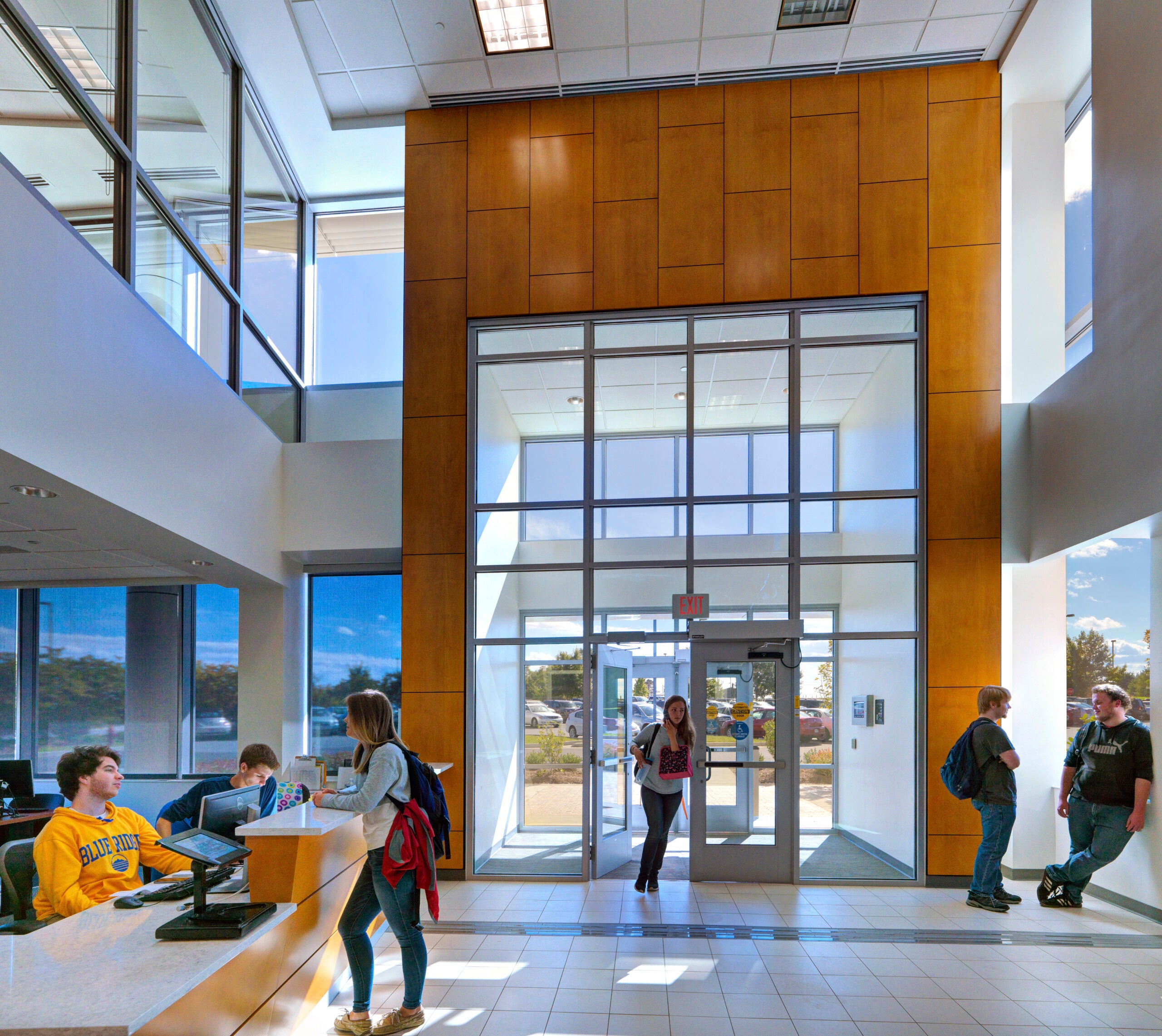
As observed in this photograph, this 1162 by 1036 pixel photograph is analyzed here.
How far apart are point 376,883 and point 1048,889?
185 inches

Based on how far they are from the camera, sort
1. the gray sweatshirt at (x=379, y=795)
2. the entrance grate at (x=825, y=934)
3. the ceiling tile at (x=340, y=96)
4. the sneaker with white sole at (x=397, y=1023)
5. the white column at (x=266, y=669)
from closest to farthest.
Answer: the gray sweatshirt at (x=379, y=795), the sneaker with white sole at (x=397, y=1023), the entrance grate at (x=825, y=934), the ceiling tile at (x=340, y=96), the white column at (x=266, y=669)

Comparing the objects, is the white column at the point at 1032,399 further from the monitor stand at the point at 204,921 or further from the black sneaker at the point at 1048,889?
the monitor stand at the point at 204,921

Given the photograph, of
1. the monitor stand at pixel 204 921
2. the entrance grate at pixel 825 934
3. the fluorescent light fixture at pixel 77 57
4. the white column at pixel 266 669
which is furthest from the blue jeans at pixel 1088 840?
the fluorescent light fixture at pixel 77 57

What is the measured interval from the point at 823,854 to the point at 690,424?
3.52 metres

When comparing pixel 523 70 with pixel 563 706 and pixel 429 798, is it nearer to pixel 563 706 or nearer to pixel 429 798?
pixel 563 706

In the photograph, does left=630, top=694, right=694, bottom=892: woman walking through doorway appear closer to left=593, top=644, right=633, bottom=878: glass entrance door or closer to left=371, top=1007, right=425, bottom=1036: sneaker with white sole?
left=593, top=644, right=633, bottom=878: glass entrance door

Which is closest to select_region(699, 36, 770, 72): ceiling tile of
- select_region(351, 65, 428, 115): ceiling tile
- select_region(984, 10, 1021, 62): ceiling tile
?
select_region(984, 10, 1021, 62): ceiling tile

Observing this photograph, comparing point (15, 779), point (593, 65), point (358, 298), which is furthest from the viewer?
point (358, 298)

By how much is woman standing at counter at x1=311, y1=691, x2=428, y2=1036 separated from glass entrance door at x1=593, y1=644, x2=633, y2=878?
10.1 feet

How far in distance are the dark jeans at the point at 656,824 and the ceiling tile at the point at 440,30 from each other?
583 cm

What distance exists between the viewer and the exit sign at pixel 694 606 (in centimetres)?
686

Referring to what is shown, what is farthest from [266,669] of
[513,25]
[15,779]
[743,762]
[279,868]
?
[513,25]

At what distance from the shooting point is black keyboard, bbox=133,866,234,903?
122 inches

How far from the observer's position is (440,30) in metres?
6.39
